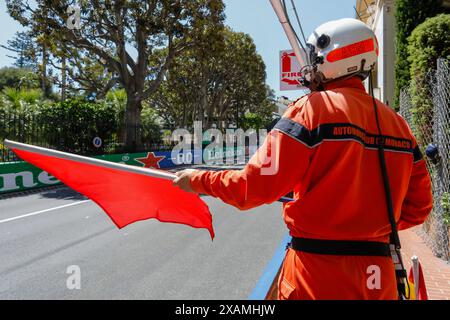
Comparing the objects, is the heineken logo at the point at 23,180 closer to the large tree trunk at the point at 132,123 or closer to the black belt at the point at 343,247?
the large tree trunk at the point at 132,123

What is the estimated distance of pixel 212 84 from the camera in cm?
4106

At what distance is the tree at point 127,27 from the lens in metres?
18.2

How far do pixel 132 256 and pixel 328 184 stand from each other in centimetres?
465

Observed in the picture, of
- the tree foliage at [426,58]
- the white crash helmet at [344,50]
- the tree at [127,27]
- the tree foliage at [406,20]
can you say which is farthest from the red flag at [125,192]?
the tree at [127,27]

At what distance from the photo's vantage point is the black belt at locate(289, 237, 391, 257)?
1622mm

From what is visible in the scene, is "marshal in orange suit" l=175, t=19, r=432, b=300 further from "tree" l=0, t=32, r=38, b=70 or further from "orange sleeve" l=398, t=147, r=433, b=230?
"tree" l=0, t=32, r=38, b=70

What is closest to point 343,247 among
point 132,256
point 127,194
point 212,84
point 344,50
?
point 344,50

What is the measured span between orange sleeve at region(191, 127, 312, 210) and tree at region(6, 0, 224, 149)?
1914cm

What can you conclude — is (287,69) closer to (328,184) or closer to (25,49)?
(328,184)

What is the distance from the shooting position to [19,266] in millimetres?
5254

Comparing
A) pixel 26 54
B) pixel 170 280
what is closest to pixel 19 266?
pixel 170 280

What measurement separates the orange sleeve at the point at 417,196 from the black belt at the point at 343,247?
18.6 inches
